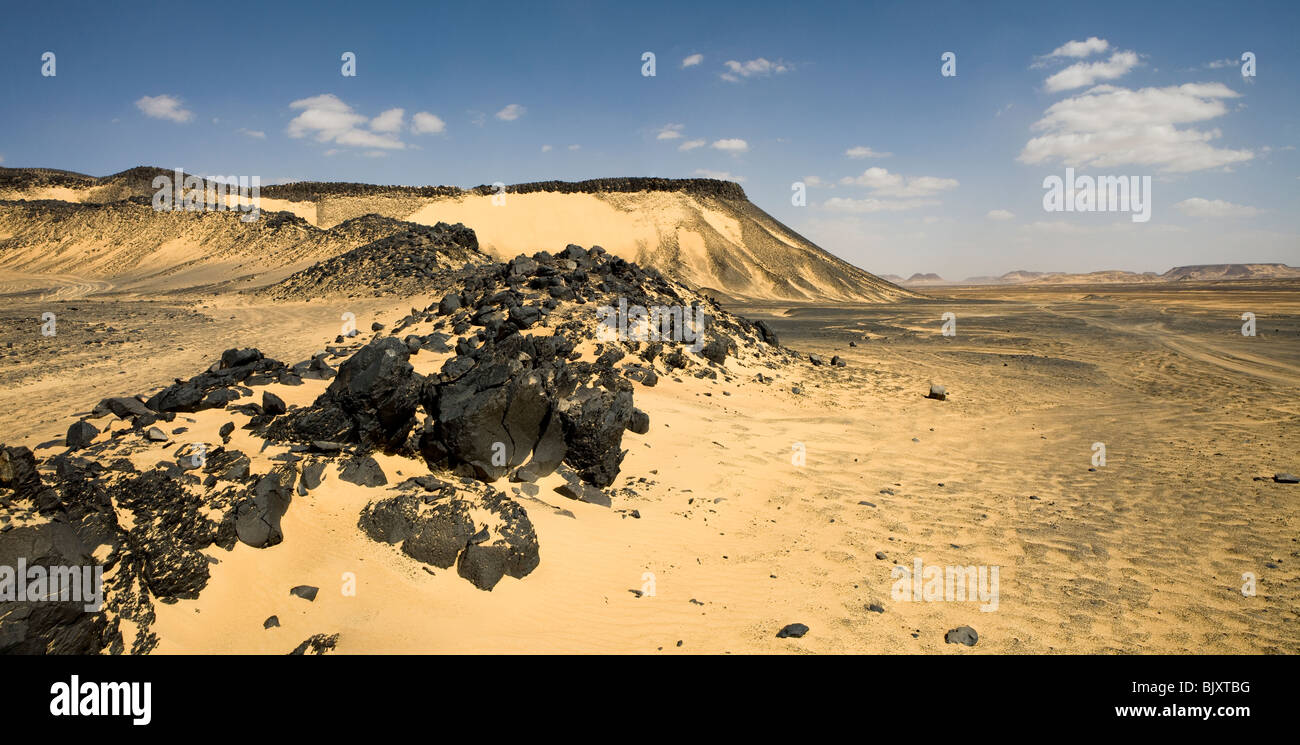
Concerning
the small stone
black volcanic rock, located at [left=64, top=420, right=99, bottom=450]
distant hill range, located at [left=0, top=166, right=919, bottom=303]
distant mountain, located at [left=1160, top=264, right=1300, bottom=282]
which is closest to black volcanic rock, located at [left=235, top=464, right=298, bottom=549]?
black volcanic rock, located at [left=64, top=420, right=99, bottom=450]

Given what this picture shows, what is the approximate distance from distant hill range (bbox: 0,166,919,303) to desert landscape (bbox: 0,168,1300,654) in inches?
1072

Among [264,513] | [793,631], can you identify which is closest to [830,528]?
[793,631]

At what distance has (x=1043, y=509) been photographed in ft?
28.4

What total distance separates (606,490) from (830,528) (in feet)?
10.2

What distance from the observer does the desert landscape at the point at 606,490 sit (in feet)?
17.1

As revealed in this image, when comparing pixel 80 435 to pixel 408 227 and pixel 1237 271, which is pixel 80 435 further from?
pixel 1237 271

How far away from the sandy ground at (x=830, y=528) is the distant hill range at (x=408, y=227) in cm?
2854

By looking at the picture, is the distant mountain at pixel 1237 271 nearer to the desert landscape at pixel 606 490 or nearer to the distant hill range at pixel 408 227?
the distant hill range at pixel 408 227

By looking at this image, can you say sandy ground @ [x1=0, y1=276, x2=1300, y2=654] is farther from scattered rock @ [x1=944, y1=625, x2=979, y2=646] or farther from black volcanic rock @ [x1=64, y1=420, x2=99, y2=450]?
black volcanic rock @ [x1=64, y1=420, x2=99, y2=450]

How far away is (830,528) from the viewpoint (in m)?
7.95

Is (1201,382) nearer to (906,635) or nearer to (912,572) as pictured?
(912,572)

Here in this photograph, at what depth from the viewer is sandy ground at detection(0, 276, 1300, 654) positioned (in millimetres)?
5359
